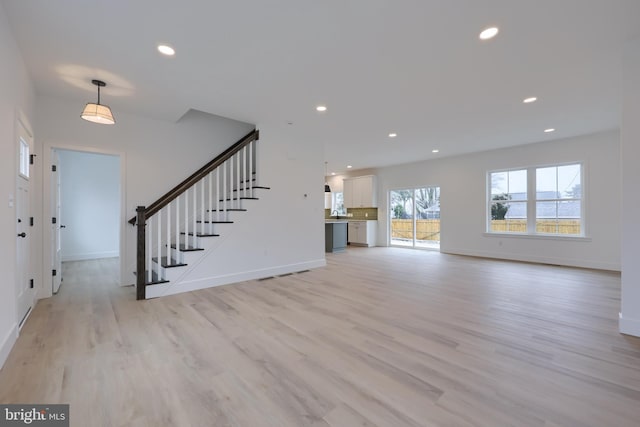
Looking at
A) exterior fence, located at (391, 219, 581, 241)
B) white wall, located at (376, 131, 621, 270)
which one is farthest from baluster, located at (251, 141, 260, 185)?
exterior fence, located at (391, 219, 581, 241)

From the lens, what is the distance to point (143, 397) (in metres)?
1.75

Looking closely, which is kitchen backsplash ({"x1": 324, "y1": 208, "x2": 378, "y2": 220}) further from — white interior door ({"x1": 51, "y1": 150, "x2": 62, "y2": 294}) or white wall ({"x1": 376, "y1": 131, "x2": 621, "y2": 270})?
white interior door ({"x1": 51, "y1": 150, "x2": 62, "y2": 294})

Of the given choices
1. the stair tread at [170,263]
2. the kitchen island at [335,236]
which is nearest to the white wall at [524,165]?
the kitchen island at [335,236]

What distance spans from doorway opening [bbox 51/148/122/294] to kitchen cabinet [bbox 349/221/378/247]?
6838 millimetres

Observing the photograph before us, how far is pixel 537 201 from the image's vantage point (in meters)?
6.50

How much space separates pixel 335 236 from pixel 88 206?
6445 millimetres

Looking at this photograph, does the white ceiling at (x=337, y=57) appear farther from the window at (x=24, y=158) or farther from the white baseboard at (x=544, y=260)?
the white baseboard at (x=544, y=260)

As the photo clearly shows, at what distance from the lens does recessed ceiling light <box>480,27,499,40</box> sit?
2.36 meters

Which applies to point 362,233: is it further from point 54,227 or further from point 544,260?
point 54,227

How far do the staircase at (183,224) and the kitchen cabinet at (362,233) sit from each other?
532 cm

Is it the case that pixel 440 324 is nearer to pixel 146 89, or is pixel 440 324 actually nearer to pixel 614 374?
pixel 614 374

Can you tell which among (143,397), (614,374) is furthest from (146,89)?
(614,374)

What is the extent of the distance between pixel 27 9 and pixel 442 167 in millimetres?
8311

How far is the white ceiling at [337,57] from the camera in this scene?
2.16 metres
